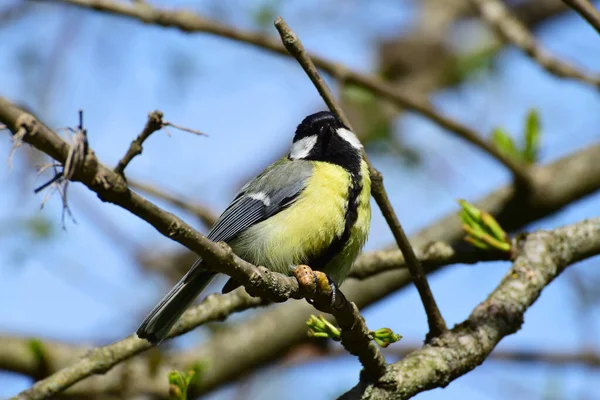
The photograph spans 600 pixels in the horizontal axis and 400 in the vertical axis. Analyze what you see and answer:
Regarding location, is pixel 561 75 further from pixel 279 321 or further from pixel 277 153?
pixel 277 153

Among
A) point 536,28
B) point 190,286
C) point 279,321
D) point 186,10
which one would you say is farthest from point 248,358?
point 536,28

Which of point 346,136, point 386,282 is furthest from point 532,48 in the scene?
point 386,282

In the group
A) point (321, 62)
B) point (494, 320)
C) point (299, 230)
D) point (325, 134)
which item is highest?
point (321, 62)

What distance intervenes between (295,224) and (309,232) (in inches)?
3.4

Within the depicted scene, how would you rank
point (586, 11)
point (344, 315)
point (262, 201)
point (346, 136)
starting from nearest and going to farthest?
point (344, 315)
point (586, 11)
point (262, 201)
point (346, 136)

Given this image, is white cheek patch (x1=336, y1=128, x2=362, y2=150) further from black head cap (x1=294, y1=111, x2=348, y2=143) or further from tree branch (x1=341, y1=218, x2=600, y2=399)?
tree branch (x1=341, y1=218, x2=600, y2=399)

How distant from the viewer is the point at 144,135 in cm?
173

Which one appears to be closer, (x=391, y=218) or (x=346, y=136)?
(x=391, y=218)

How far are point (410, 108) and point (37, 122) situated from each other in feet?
10.3

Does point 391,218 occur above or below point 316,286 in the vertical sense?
above

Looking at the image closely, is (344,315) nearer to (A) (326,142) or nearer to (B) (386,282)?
(A) (326,142)

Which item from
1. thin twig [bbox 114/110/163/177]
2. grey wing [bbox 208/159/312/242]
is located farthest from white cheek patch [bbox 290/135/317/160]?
thin twig [bbox 114/110/163/177]

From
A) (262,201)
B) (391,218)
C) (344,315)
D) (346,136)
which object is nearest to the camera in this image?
(344,315)

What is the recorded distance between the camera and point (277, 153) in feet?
23.9
